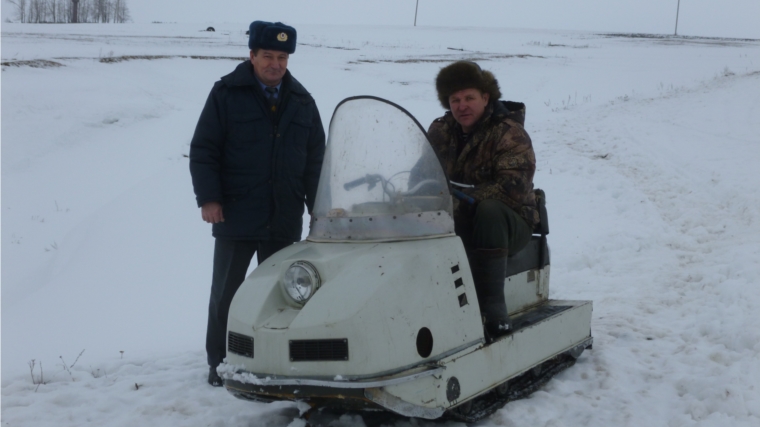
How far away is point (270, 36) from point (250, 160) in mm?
689

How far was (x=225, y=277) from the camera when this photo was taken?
13.2ft

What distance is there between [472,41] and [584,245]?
97.9ft

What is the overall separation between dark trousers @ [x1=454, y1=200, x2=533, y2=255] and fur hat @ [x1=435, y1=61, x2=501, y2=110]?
714 mm

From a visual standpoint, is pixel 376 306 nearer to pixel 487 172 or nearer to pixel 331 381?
pixel 331 381

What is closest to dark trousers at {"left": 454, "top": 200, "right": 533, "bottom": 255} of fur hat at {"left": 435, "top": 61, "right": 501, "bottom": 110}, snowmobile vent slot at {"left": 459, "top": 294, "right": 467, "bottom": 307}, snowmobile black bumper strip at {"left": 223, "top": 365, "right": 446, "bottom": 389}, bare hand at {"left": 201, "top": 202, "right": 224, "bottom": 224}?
snowmobile vent slot at {"left": 459, "top": 294, "right": 467, "bottom": 307}

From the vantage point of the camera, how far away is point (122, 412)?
11.7ft

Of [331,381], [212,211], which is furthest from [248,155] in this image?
[331,381]

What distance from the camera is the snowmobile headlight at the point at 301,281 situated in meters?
2.96

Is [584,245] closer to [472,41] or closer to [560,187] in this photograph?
[560,187]

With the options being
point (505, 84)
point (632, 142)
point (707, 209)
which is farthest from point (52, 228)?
point (505, 84)

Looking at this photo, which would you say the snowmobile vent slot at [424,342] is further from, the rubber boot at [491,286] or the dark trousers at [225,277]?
the dark trousers at [225,277]

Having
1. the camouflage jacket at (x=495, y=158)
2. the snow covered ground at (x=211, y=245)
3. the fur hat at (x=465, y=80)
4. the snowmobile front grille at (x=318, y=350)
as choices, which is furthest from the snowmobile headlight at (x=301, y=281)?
the fur hat at (x=465, y=80)

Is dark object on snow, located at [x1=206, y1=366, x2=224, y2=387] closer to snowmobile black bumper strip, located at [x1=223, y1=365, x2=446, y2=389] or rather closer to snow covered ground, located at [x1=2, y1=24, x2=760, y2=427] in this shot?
snow covered ground, located at [x1=2, y1=24, x2=760, y2=427]

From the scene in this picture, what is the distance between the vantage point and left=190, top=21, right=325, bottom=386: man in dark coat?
3846 mm
